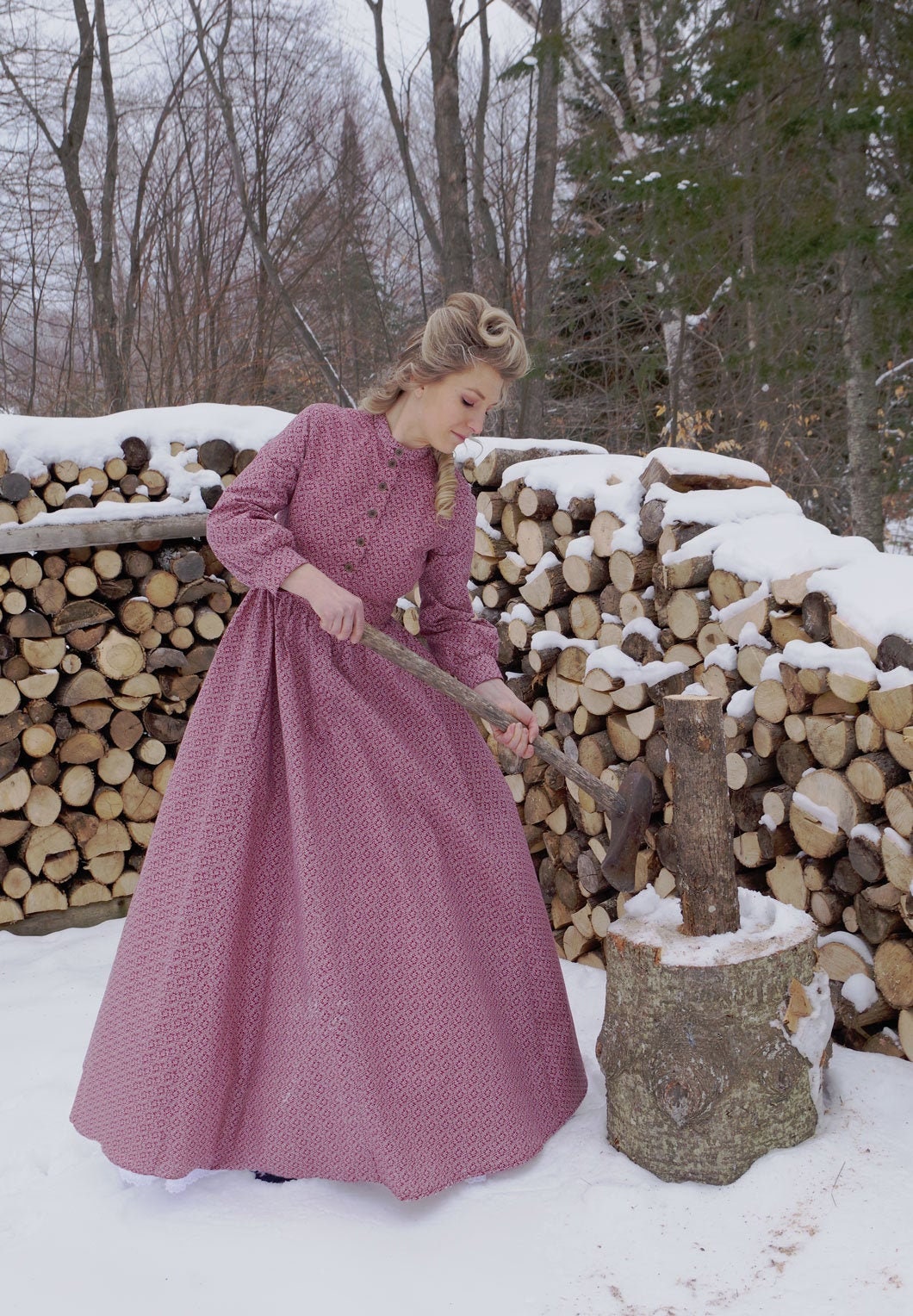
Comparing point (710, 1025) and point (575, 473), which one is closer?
point (710, 1025)

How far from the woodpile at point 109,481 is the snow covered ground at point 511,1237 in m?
2.05

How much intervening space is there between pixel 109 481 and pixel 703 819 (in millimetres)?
2528

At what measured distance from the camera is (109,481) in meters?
3.75

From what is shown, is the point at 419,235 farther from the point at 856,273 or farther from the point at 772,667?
the point at 772,667

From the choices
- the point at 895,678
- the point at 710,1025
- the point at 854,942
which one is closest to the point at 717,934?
the point at 710,1025

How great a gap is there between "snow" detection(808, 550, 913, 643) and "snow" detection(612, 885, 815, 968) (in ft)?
2.00

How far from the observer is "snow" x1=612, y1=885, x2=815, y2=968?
199 cm

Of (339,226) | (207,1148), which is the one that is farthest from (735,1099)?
(339,226)

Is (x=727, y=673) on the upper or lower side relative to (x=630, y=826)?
upper

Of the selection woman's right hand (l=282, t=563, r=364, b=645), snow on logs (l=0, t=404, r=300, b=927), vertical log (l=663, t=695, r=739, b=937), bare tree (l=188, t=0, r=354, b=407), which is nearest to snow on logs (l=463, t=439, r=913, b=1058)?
vertical log (l=663, t=695, r=739, b=937)

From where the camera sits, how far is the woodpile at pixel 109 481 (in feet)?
11.6

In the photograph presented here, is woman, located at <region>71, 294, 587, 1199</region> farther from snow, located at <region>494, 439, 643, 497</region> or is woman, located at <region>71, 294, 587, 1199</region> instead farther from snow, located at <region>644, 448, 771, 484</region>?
snow, located at <region>494, 439, 643, 497</region>

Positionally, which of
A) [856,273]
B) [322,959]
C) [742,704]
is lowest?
[322,959]

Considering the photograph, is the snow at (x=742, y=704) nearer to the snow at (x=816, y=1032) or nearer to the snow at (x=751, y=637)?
the snow at (x=751, y=637)
